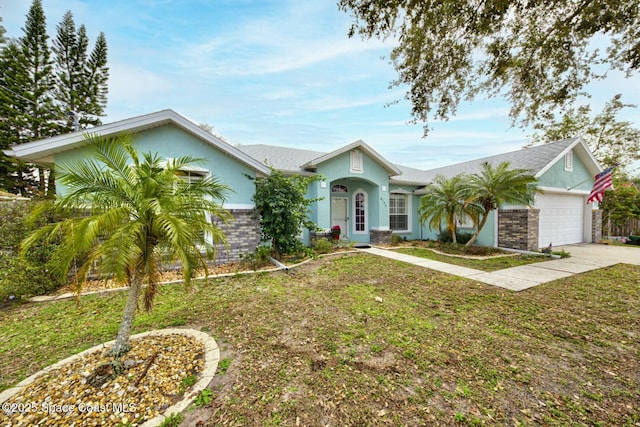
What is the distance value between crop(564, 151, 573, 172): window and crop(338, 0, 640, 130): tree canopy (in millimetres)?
8347

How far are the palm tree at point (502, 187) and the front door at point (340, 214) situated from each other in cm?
543

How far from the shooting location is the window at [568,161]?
38.4ft

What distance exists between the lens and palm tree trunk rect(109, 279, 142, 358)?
2.74 metres

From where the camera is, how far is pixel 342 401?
2314 mm

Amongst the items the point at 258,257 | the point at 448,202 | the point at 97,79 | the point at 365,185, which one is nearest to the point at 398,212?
the point at 365,185

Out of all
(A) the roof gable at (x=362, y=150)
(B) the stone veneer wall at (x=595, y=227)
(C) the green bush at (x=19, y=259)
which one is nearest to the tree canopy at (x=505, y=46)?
(A) the roof gable at (x=362, y=150)

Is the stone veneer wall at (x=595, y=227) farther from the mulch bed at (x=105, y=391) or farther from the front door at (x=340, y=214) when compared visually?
the mulch bed at (x=105, y=391)

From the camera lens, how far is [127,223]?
8.54 feet

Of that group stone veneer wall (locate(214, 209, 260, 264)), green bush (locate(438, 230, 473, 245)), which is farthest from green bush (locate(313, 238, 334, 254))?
green bush (locate(438, 230, 473, 245))

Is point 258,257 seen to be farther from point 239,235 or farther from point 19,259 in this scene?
point 19,259

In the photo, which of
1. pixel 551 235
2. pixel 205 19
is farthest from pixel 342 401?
pixel 551 235

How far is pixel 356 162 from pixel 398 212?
4.28m

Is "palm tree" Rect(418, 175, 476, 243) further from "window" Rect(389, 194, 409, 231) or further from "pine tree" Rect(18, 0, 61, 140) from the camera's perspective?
"pine tree" Rect(18, 0, 61, 140)

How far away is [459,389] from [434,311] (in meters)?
2.02
